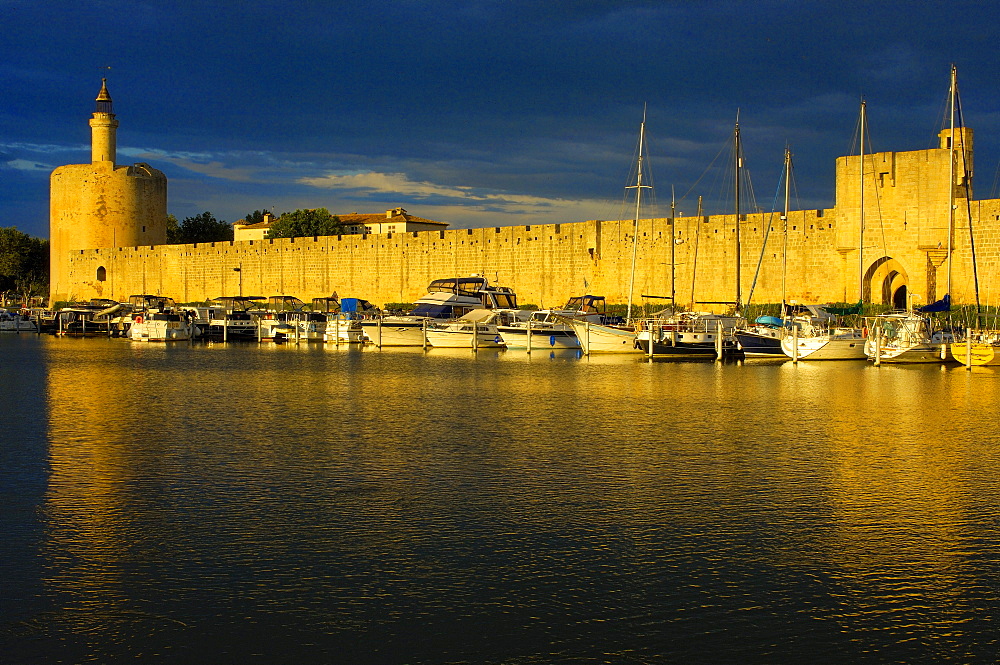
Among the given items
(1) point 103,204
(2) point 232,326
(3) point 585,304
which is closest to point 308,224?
Result: (1) point 103,204

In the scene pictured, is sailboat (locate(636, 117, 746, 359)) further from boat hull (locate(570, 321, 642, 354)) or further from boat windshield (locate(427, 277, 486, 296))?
boat windshield (locate(427, 277, 486, 296))

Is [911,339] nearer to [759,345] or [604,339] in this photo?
[759,345]

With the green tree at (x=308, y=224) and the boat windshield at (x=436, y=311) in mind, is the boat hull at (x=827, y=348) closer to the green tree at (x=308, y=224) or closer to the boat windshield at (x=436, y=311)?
the boat windshield at (x=436, y=311)

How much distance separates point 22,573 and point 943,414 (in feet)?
29.5

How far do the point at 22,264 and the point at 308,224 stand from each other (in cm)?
1451

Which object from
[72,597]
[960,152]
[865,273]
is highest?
[960,152]

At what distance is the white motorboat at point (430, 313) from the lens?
25.0 meters

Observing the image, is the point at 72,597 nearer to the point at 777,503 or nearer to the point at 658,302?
the point at 777,503

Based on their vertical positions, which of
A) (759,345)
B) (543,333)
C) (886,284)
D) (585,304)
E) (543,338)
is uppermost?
(886,284)

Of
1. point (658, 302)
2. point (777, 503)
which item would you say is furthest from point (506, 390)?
point (658, 302)

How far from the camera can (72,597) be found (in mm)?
4492

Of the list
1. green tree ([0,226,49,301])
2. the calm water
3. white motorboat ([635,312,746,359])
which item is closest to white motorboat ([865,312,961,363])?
white motorboat ([635,312,746,359])

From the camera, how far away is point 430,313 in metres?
Answer: 25.5

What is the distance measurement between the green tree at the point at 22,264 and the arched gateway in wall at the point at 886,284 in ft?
139
